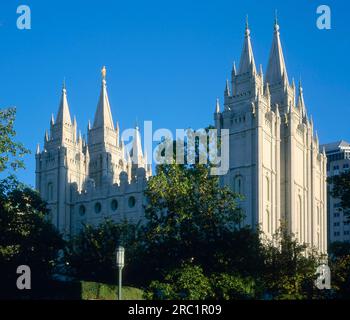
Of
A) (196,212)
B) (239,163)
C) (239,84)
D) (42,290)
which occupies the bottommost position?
(42,290)

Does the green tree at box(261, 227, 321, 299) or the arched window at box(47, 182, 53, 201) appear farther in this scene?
the arched window at box(47, 182, 53, 201)

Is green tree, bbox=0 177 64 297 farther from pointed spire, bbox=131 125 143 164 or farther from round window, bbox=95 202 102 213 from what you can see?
pointed spire, bbox=131 125 143 164

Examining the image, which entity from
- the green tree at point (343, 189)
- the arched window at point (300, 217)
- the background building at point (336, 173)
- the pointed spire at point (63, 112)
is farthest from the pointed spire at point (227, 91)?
the background building at point (336, 173)

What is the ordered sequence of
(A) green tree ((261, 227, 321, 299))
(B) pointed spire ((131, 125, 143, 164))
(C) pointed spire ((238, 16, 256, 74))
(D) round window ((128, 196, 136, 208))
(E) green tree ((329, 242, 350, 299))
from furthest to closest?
(B) pointed spire ((131, 125, 143, 164)), (D) round window ((128, 196, 136, 208)), (C) pointed spire ((238, 16, 256, 74)), (E) green tree ((329, 242, 350, 299)), (A) green tree ((261, 227, 321, 299))

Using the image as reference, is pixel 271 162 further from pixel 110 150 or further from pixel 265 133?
pixel 110 150

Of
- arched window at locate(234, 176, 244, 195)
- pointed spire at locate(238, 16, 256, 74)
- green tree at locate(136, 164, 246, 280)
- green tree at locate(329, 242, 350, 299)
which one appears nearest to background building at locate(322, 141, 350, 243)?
pointed spire at locate(238, 16, 256, 74)

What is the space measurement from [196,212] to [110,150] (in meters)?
61.3

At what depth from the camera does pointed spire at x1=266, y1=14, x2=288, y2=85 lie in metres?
79.2

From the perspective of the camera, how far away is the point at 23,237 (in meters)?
43.4

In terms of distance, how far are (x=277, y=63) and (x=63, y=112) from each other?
89.6 feet

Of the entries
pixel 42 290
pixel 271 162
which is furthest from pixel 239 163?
pixel 42 290

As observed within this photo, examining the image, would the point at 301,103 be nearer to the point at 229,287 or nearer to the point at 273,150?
the point at 273,150

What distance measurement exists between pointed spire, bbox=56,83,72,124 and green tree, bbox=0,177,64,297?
128 feet

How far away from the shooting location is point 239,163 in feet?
235
